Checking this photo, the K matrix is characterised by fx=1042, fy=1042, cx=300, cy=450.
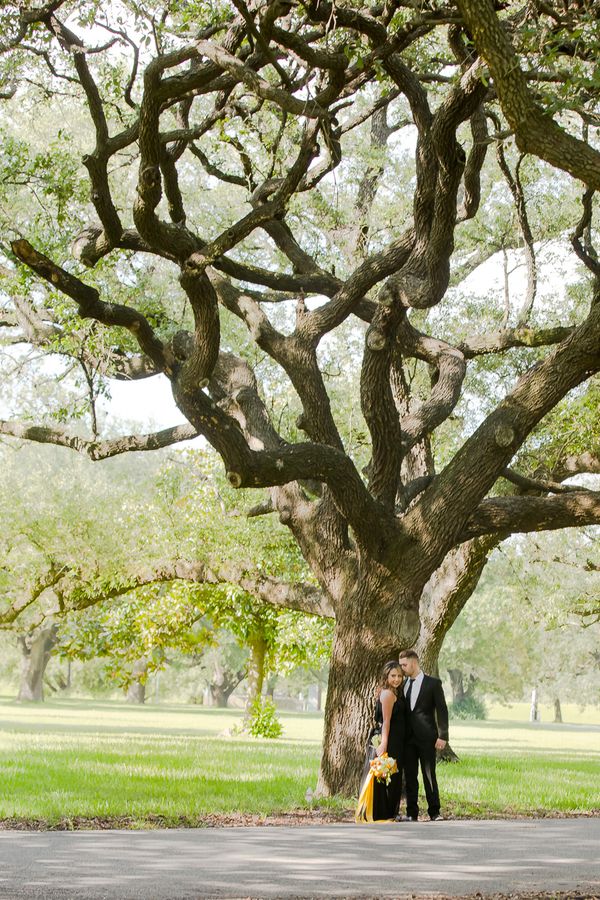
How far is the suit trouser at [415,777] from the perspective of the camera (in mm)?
11289

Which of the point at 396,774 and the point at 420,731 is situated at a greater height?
the point at 420,731

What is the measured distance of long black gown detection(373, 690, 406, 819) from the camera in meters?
11.0

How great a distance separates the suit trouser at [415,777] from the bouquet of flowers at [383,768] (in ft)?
1.54

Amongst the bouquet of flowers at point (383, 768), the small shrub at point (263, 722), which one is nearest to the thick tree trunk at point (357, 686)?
the bouquet of flowers at point (383, 768)

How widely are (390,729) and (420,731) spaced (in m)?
0.33

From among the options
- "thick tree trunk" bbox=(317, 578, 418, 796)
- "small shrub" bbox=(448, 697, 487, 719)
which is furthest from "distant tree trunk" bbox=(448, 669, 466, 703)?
"thick tree trunk" bbox=(317, 578, 418, 796)

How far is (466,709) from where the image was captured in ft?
238

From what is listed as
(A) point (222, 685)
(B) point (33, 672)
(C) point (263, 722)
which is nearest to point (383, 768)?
(C) point (263, 722)

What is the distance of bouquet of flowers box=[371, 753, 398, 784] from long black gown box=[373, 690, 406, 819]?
9 cm

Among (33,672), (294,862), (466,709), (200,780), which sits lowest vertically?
(294,862)

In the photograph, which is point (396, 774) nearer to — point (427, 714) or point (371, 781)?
point (371, 781)

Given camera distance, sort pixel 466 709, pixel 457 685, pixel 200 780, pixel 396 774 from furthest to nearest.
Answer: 1. pixel 457 685
2. pixel 466 709
3. pixel 200 780
4. pixel 396 774

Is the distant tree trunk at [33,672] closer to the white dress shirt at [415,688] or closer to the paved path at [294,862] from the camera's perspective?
the white dress shirt at [415,688]

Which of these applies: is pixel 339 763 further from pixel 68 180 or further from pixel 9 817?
pixel 68 180
